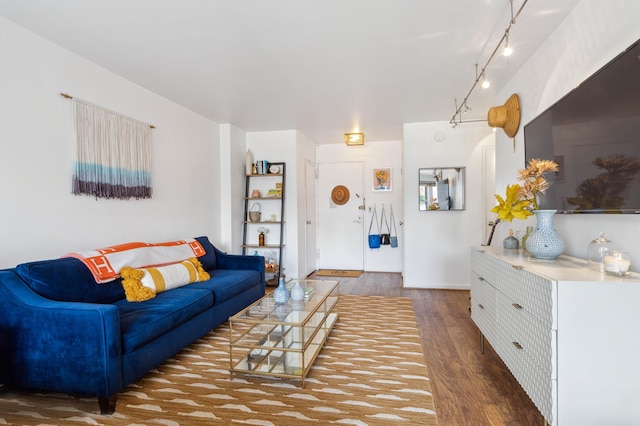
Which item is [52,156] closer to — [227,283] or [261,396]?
[227,283]

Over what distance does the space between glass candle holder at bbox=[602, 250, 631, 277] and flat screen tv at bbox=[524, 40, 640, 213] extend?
21cm

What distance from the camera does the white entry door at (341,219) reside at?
6102mm

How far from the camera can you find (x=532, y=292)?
164 cm

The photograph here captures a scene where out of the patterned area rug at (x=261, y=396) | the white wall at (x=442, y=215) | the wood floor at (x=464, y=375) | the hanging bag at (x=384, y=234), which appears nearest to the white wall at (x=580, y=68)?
the wood floor at (x=464, y=375)

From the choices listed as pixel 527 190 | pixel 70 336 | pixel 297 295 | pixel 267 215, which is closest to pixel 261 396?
pixel 297 295

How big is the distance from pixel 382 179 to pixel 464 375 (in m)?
4.12

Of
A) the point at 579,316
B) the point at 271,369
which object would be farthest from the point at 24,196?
the point at 579,316

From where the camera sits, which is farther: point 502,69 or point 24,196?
point 502,69

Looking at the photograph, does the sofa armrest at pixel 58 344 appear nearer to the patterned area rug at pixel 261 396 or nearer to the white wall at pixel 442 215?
the patterned area rug at pixel 261 396

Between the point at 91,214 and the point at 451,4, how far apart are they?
3119mm

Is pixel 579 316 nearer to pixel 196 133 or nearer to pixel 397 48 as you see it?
pixel 397 48

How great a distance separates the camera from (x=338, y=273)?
583 centimetres

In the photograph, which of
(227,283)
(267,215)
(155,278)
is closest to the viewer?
(155,278)

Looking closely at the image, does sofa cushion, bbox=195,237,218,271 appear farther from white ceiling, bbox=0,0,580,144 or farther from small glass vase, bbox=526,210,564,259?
small glass vase, bbox=526,210,564,259
